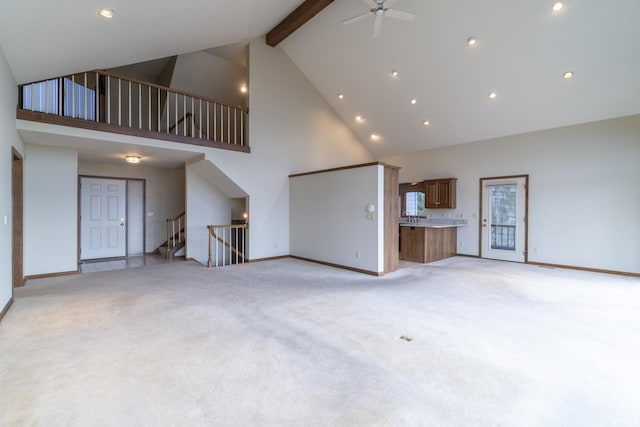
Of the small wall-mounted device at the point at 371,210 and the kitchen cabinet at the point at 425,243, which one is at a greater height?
the small wall-mounted device at the point at 371,210

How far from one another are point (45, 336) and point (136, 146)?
3590mm

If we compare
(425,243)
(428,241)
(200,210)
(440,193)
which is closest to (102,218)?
(200,210)

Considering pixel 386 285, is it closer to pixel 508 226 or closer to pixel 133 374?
pixel 133 374

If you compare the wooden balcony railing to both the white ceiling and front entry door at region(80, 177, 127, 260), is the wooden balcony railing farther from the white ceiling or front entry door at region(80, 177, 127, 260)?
front entry door at region(80, 177, 127, 260)

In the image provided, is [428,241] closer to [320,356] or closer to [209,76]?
[320,356]

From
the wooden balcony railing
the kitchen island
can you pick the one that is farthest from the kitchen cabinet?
the wooden balcony railing

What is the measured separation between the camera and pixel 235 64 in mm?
8477

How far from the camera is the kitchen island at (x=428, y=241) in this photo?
729cm

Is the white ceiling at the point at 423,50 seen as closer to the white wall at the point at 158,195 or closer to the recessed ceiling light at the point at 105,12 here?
the recessed ceiling light at the point at 105,12

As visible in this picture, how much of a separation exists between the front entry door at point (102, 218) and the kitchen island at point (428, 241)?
7.49 metres

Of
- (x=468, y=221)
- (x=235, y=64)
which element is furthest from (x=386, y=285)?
(x=235, y=64)

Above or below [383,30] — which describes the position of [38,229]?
below

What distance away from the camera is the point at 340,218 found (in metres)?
6.50

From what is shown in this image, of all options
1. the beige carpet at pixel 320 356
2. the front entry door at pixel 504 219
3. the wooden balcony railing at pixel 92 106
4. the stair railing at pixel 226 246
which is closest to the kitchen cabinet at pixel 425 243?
the front entry door at pixel 504 219
